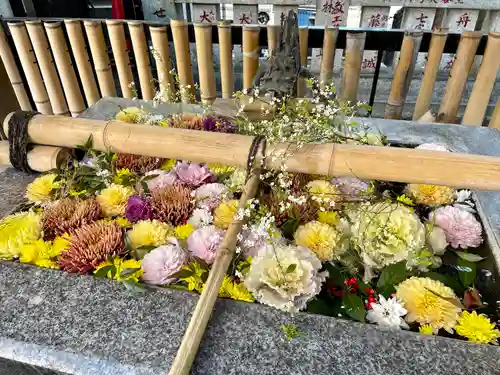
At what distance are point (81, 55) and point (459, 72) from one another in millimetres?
2920

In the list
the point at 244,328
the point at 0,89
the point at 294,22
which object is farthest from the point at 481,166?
the point at 0,89

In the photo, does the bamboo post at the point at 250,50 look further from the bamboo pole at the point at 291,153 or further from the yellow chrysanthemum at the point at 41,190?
the yellow chrysanthemum at the point at 41,190

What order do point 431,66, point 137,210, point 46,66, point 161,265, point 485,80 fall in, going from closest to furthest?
point 161,265, point 137,210, point 485,80, point 431,66, point 46,66

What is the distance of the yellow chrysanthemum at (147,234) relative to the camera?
46.4 inches

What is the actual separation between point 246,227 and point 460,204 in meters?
0.85

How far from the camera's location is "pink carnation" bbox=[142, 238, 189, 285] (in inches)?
42.3

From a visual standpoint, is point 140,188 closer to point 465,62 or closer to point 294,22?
point 294,22

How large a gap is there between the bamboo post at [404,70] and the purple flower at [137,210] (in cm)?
230

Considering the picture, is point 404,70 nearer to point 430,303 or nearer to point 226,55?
point 226,55

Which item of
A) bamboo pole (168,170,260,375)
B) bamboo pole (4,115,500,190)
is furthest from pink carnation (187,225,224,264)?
bamboo pole (4,115,500,190)

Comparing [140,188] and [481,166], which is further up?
[481,166]

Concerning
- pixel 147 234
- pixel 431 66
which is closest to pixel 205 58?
pixel 431 66

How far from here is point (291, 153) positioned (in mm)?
1325

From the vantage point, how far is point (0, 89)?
3.62 metres
